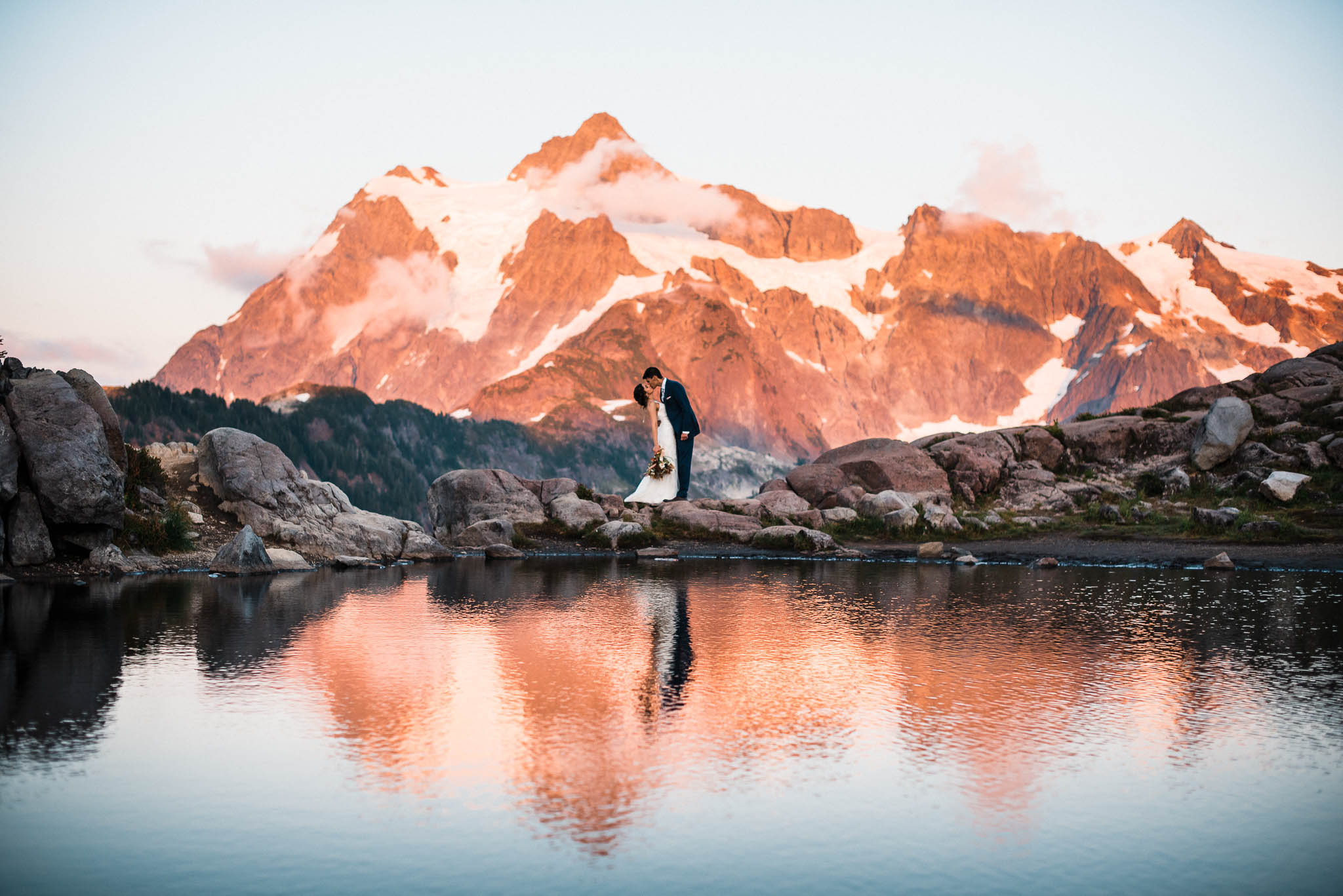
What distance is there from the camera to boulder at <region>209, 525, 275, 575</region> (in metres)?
28.7

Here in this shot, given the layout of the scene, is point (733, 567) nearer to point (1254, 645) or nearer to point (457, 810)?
point (1254, 645)

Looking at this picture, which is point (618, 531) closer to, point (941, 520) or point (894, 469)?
point (941, 520)

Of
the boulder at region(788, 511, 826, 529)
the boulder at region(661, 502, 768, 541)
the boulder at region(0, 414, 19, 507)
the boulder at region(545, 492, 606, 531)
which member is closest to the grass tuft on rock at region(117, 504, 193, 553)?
the boulder at region(0, 414, 19, 507)

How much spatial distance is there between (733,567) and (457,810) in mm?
24144

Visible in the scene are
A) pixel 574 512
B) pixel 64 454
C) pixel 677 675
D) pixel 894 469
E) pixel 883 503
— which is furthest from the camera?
pixel 894 469

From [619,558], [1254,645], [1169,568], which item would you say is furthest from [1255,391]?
[1254,645]

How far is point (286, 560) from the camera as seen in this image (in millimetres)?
30812

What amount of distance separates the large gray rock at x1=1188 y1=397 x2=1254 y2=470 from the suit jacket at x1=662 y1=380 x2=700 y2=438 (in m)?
21.4

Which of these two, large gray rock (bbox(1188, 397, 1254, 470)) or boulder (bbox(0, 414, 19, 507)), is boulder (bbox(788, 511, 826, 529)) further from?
boulder (bbox(0, 414, 19, 507))

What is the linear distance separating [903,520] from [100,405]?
87.6ft

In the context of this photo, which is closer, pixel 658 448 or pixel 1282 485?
pixel 658 448

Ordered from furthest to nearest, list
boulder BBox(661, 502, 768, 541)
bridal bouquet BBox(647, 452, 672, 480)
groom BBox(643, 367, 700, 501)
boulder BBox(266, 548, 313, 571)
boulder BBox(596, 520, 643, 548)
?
boulder BBox(661, 502, 768, 541), boulder BBox(596, 520, 643, 548), bridal bouquet BBox(647, 452, 672, 480), groom BBox(643, 367, 700, 501), boulder BBox(266, 548, 313, 571)

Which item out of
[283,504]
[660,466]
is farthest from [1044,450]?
[283,504]

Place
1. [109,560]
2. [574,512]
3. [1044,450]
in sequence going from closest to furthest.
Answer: [109,560] → [574,512] → [1044,450]
